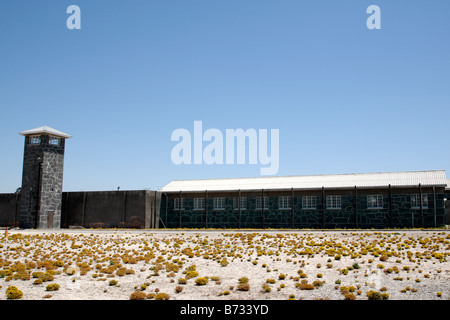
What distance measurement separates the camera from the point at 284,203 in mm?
33906

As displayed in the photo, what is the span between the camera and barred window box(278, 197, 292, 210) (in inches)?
1330

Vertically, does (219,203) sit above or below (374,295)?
above

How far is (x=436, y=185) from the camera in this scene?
3011 centimetres

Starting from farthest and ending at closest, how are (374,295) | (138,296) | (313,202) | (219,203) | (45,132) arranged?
(219,203)
(45,132)
(313,202)
(138,296)
(374,295)

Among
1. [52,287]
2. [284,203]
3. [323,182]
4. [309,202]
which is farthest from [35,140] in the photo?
[52,287]

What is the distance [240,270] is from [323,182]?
21928 millimetres

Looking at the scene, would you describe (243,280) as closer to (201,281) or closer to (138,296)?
(201,281)

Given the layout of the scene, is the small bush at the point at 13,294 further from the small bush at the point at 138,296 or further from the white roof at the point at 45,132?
the white roof at the point at 45,132

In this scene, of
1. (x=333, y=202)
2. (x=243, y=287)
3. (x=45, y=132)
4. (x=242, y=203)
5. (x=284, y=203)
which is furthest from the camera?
(x=45, y=132)

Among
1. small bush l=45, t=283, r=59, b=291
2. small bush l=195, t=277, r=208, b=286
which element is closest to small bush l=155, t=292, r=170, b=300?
small bush l=195, t=277, r=208, b=286

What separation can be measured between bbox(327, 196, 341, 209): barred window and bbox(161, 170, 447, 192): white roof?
896 mm

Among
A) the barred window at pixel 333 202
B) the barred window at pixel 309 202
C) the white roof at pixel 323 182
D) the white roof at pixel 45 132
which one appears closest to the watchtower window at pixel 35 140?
the white roof at pixel 45 132
